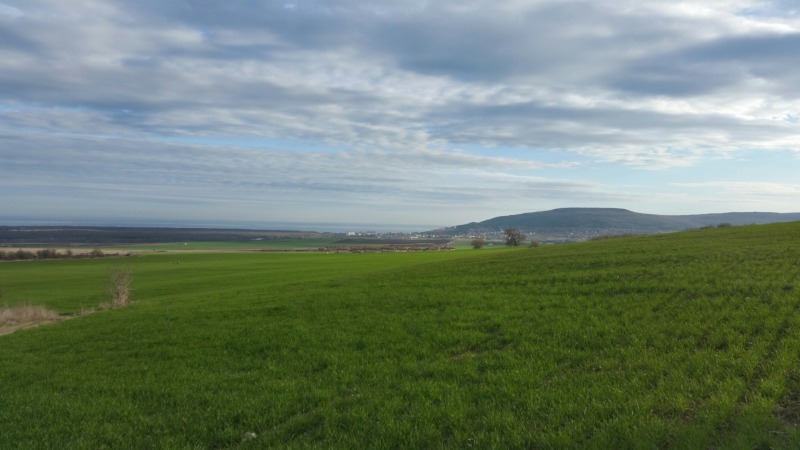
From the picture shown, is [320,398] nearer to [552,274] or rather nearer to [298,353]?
[298,353]

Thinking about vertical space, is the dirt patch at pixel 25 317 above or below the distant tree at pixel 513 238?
below

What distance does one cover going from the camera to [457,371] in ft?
32.5

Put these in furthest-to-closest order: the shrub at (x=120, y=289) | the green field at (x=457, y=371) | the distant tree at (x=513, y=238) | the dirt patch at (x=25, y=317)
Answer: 1. the distant tree at (x=513, y=238)
2. the shrub at (x=120, y=289)
3. the dirt patch at (x=25, y=317)
4. the green field at (x=457, y=371)

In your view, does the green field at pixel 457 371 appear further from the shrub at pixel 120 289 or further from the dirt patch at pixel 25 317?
the shrub at pixel 120 289

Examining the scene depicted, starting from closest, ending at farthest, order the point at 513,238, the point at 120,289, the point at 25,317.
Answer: the point at 25,317 < the point at 120,289 < the point at 513,238

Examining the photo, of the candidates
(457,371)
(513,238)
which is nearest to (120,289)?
(457,371)

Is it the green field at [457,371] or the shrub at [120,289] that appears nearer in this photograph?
the green field at [457,371]

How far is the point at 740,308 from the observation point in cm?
1184

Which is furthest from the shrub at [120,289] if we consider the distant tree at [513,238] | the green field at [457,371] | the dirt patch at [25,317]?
the distant tree at [513,238]

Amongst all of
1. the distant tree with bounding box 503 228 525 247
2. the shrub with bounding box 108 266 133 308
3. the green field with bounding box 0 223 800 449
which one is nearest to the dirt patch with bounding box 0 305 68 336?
the shrub with bounding box 108 266 133 308

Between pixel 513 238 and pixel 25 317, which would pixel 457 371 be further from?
pixel 513 238

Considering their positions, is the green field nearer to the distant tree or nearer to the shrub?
the shrub

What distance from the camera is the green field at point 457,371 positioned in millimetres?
7129

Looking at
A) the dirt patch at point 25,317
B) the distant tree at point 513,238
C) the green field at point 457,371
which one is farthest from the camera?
the distant tree at point 513,238
